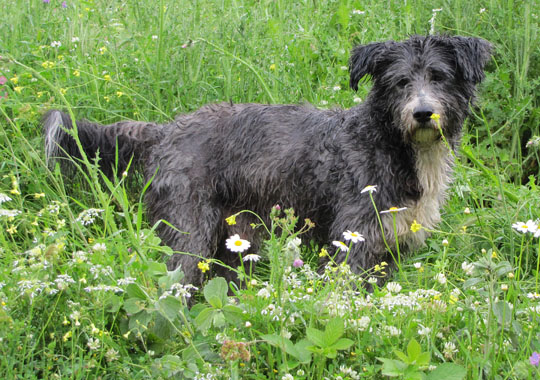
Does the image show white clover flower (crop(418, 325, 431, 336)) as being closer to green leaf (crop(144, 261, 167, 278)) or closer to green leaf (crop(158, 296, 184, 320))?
green leaf (crop(158, 296, 184, 320))

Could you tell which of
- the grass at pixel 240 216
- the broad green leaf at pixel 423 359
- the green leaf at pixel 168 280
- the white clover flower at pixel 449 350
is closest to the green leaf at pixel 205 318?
the grass at pixel 240 216

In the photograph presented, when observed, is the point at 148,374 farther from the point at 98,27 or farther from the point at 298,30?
the point at 98,27

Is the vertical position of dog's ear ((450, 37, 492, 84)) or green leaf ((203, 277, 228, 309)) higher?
dog's ear ((450, 37, 492, 84))

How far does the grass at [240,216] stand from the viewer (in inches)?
104

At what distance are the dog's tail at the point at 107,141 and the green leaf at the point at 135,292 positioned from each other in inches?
69.1

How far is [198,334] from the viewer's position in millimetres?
2793

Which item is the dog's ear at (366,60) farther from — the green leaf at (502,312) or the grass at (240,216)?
the green leaf at (502,312)

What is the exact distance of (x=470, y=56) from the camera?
13.7ft

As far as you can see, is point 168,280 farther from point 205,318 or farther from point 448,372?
point 448,372

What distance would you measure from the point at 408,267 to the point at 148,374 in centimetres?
241

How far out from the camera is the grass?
8.65 feet

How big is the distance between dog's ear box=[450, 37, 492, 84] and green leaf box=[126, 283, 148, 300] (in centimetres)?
243

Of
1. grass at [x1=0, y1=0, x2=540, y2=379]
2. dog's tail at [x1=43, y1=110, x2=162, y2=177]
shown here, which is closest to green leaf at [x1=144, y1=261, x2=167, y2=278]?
grass at [x1=0, y1=0, x2=540, y2=379]

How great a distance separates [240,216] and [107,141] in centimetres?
99
